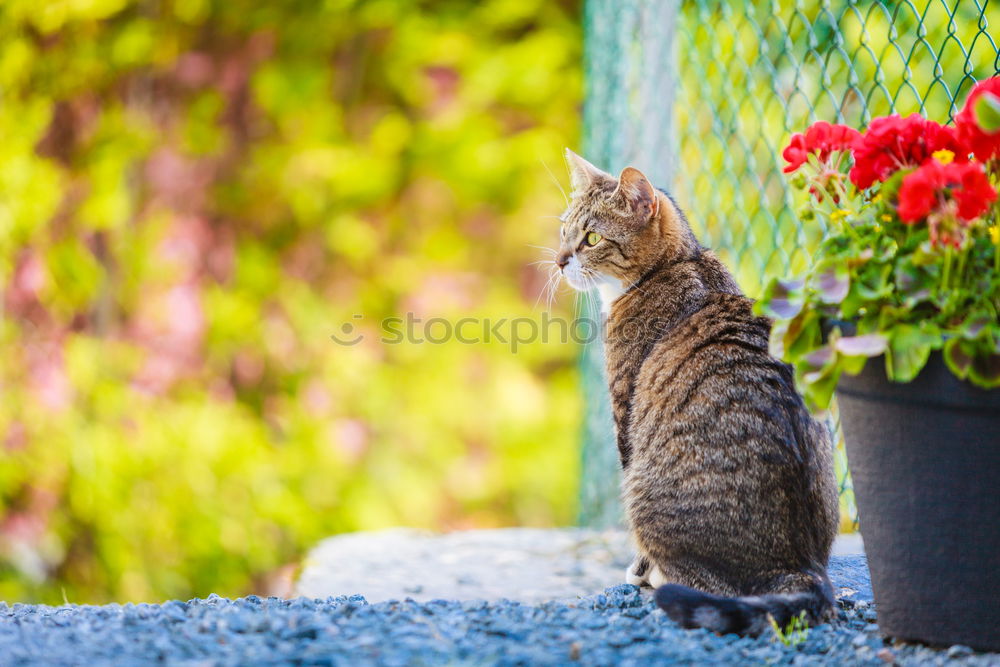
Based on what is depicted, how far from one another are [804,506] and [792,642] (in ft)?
0.86

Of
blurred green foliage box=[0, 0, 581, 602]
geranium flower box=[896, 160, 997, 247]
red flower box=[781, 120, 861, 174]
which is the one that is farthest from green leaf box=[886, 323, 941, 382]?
blurred green foliage box=[0, 0, 581, 602]

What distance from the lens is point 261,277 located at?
420cm

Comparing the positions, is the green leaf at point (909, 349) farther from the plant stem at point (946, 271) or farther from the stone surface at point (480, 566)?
the stone surface at point (480, 566)

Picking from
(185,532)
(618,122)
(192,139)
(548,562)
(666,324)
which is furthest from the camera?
(192,139)

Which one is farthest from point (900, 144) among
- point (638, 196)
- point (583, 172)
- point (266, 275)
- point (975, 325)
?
point (266, 275)

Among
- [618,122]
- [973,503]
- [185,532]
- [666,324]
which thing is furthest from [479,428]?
[973,503]

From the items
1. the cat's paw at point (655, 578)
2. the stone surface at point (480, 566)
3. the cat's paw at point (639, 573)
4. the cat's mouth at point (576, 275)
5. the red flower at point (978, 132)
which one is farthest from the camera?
the cat's mouth at point (576, 275)

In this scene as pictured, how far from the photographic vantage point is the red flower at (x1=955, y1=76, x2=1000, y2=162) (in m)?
1.36

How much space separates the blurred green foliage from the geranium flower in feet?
9.98

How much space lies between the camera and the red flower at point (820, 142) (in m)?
1.53

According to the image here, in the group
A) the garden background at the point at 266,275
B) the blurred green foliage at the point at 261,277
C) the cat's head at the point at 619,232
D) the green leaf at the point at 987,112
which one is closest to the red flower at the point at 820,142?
the green leaf at the point at 987,112

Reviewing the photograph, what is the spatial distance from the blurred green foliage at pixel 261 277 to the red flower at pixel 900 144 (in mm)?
2875

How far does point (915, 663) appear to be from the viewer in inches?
54.2

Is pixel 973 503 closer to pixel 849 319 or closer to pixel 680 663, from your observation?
pixel 849 319
